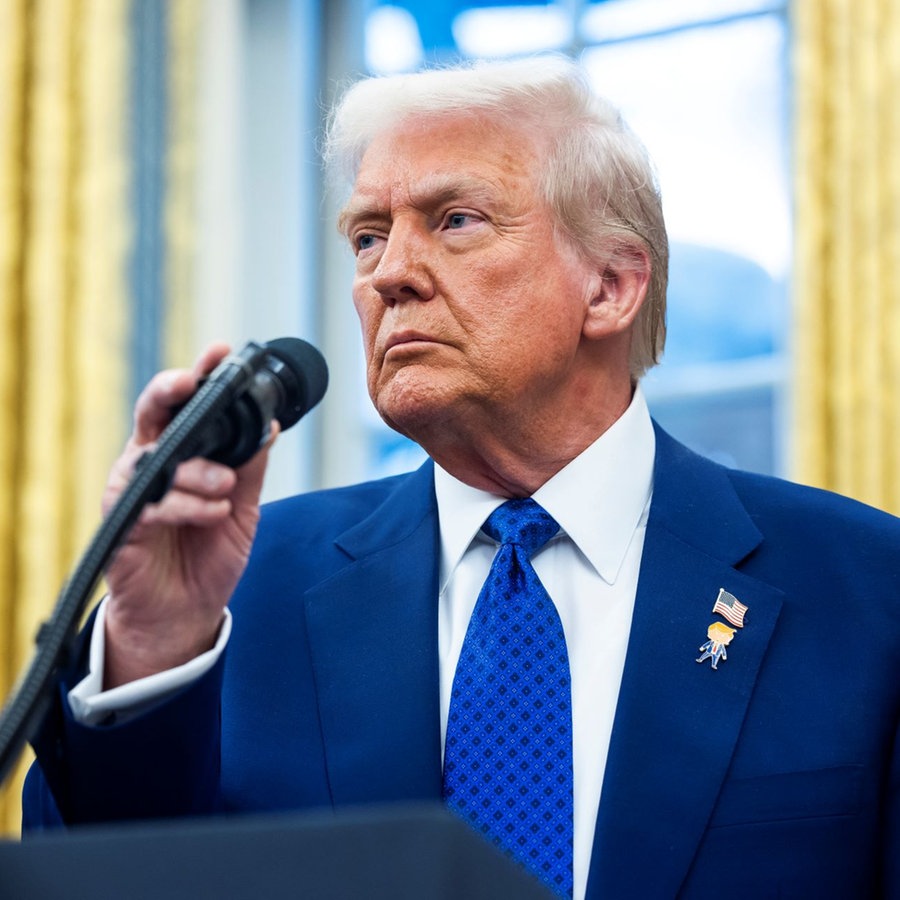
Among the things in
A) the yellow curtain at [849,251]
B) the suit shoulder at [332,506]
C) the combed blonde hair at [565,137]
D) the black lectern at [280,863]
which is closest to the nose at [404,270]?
the combed blonde hair at [565,137]

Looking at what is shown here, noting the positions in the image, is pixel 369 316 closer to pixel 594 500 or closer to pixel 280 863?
pixel 594 500

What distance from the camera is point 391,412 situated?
1730mm

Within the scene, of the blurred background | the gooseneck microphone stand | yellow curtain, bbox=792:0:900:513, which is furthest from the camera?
the blurred background

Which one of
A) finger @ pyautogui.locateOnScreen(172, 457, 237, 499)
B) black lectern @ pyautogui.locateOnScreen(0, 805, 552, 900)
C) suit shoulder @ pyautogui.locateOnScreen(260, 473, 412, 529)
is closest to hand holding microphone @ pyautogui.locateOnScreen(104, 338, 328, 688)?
finger @ pyautogui.locateOnScreen(172, 457, 237, 499)

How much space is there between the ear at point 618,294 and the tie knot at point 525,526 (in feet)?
0.82

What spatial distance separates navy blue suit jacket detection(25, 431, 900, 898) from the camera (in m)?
1.48

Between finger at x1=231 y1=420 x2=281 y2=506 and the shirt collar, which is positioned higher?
finger at x1=231 y1=420 x2=281 y2=506

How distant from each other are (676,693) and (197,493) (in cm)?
62

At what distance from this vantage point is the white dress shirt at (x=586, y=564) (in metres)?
1.62

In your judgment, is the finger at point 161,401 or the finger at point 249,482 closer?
the finger at point 161,401

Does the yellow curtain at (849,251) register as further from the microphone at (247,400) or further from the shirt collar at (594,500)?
the microphone at (247,400)

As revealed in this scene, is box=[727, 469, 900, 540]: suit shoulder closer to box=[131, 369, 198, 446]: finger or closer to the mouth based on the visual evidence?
the mouth

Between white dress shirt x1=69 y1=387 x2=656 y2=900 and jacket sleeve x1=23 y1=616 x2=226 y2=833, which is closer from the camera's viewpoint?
jacket sleeve x1=23 y1=616 x2=226 y2=833

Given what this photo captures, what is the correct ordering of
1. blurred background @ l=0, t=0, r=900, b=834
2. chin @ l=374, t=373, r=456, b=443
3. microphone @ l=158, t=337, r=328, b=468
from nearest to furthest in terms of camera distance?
microphone @ l=158, t=337, r=328, b=468
chin @ l=374, t=373, r=456, b=443
blurred background @ l=0, t=0, r=900, b=834
